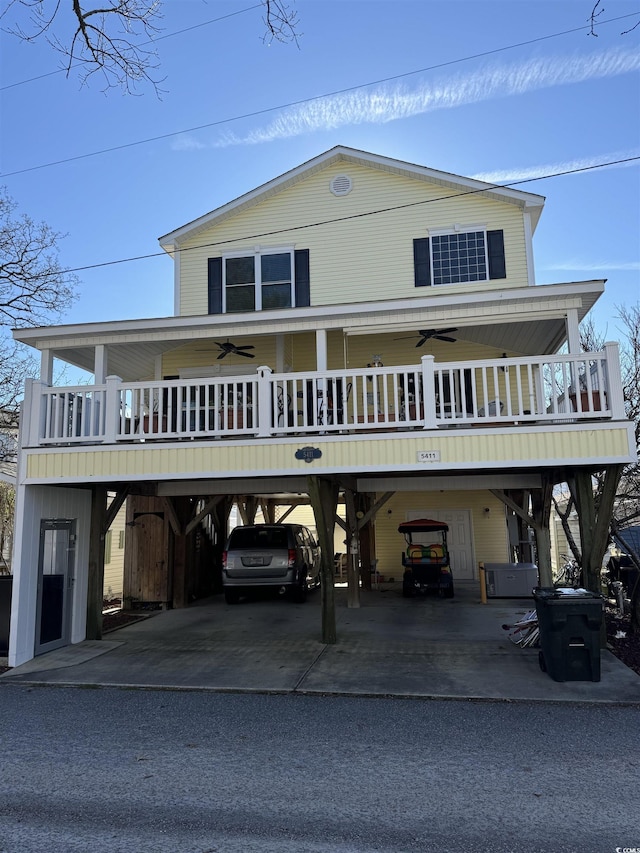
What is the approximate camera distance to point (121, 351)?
11.0m

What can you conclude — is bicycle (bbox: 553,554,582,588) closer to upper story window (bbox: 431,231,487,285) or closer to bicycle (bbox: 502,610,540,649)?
bicycle (bbox: 502,610,540,649)

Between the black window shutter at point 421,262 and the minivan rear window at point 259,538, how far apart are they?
5758 mm

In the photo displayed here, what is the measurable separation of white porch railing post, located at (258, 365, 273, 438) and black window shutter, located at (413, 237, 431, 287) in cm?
497

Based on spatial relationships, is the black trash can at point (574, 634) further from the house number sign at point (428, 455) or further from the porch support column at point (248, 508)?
the porch support column at point (248, 508)

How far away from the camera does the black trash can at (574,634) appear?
713 cm

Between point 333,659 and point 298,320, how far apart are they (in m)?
4.82

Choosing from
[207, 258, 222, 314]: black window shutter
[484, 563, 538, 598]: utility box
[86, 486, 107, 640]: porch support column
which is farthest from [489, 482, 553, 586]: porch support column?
[86, 486, 107, 640]: porch support column

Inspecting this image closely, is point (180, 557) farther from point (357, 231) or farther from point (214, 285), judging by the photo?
point (357, 231)

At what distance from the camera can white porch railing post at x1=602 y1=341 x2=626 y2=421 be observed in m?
7.90

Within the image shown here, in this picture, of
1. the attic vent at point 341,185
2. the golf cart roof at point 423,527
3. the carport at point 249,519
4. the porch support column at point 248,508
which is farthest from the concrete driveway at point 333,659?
the attic vent at point 341,185

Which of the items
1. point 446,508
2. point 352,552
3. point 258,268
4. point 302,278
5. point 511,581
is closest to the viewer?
point 352,552

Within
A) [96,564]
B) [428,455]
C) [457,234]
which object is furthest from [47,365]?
[457,234]

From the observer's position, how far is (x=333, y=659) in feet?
27.5

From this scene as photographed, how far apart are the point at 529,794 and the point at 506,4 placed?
830cm
